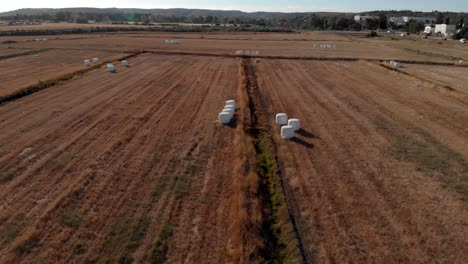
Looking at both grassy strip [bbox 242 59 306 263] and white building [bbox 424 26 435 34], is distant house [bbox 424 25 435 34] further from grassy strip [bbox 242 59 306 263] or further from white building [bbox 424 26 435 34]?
grassy strip [bbox 242 59 306 263]

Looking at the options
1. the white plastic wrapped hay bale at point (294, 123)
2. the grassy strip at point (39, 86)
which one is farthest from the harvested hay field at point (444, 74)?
the grassy strip at point (39, 86)

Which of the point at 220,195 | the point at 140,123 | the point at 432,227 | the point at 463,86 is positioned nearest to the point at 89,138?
the point at 140,123

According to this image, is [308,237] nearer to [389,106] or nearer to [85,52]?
[389,106]

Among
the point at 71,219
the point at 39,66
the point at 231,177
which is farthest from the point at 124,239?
the point at 39,66

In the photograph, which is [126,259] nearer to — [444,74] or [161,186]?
[161,186]

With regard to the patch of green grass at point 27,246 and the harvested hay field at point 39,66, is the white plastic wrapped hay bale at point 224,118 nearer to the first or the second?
the patch of green grass at point 27,246

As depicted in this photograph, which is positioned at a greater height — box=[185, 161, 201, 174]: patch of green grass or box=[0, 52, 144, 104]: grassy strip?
box=[0, 52, 144, 104]: grassy strip

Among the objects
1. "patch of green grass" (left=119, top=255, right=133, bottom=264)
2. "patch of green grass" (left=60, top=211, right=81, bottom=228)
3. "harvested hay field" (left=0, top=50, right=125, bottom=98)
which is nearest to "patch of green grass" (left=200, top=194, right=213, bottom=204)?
"patch of green grass" (left=119, top=255, right=133, bottom=264)
